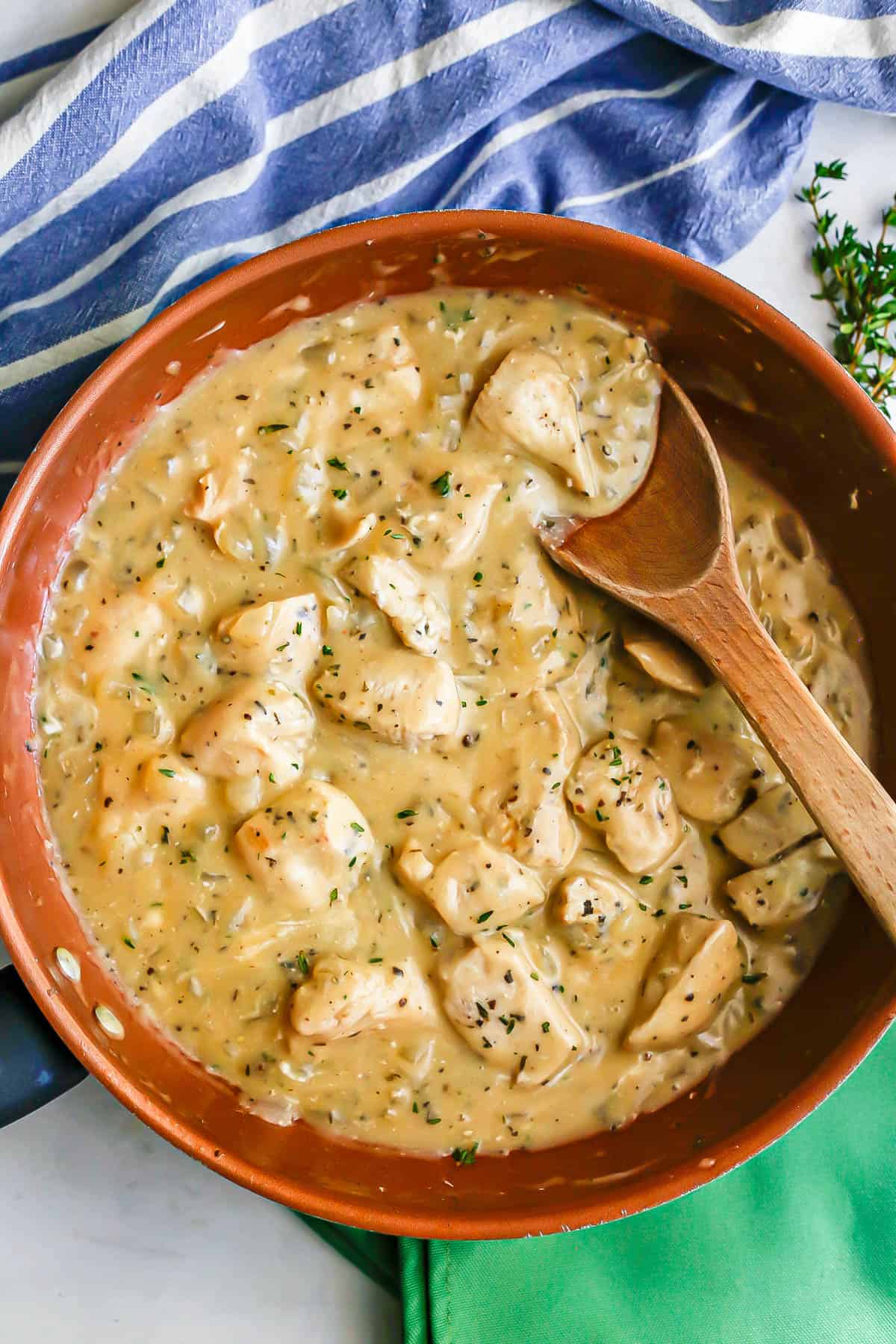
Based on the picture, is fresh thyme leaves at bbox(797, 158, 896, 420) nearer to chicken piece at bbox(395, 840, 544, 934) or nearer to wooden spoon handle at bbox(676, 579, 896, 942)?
wooden spoon handle at bbox(676, 579, 896, 942)

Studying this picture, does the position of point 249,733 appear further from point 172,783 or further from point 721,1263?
point 721,1263

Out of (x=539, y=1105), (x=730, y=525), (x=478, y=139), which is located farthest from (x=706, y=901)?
(x=478, y=139)

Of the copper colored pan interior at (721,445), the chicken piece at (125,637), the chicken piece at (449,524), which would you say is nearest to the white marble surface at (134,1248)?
the copper colored pan interior at (721,445)

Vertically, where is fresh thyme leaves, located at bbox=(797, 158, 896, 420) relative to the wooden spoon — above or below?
above

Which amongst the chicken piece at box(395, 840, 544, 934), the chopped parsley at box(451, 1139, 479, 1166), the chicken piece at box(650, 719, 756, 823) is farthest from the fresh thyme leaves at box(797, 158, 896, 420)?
the chopped parsley at box(451, 1139, 479, 1166)

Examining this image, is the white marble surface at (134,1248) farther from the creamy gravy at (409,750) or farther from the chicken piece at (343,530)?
the chicken piece at (343,530)

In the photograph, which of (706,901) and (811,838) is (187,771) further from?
(811,838)
